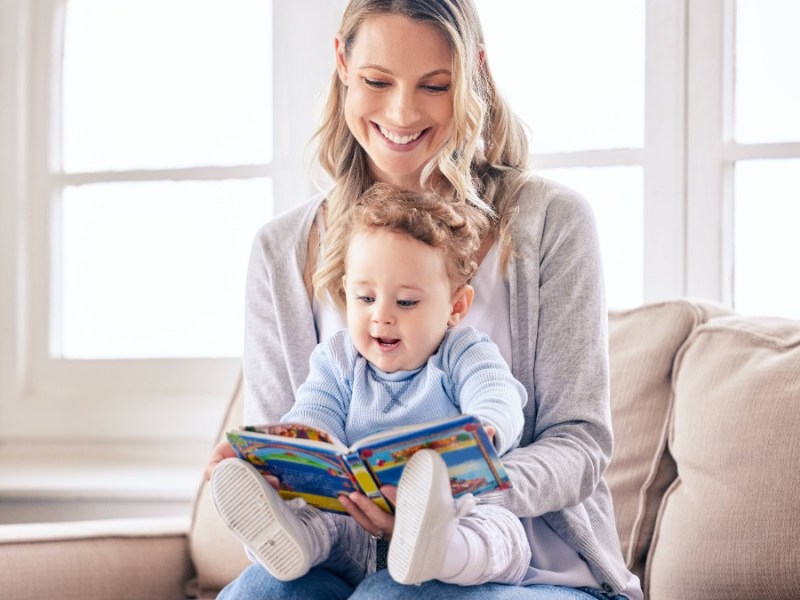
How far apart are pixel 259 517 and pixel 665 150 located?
1473mm

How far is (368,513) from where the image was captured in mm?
1249

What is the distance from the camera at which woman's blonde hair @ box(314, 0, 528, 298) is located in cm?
152

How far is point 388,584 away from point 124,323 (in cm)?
179

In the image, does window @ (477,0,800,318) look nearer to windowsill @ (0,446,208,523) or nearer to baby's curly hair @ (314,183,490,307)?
baby's curly hair @ (314,183,490,307)

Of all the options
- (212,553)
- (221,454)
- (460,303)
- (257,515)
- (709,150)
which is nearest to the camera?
(257,515)

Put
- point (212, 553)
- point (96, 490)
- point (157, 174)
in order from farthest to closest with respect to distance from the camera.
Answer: point (157, 174)
point (96, 490)
point (212, 553)

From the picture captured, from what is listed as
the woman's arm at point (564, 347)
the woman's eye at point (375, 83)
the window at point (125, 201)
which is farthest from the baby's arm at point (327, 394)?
the window at point (125, 201)

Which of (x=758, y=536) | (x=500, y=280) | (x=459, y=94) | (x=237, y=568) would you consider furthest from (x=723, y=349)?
(x=237, y=568)

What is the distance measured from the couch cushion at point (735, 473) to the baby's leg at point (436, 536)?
56 cm

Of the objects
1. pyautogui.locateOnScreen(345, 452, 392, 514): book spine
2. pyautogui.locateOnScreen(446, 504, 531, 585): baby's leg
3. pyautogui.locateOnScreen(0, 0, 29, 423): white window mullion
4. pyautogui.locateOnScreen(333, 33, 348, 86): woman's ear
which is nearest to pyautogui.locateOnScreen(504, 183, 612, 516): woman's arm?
pyautogui.locateOnScreen(446, 504, 531, 585): baby's leg

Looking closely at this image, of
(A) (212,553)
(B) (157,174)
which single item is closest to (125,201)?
(B) (157,174)

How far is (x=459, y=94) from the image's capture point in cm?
150

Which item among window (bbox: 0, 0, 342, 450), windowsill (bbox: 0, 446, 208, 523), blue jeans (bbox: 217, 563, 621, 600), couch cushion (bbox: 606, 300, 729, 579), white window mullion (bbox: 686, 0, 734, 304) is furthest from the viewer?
window (bbox: 0, 0, 342, 450)

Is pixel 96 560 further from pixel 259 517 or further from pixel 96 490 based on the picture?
pixel 259 517
